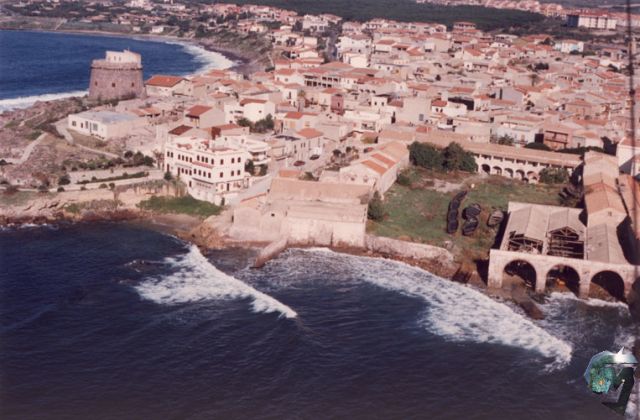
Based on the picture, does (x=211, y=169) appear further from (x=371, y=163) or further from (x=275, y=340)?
(x=275, y=340)

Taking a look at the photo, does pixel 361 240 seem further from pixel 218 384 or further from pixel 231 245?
pixel 218 384

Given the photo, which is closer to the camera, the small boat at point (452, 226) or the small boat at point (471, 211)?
the small boat at point (452, 226)

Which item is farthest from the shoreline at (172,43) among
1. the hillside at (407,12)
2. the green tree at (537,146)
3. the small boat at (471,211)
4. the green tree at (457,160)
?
the small boat at (471,211)

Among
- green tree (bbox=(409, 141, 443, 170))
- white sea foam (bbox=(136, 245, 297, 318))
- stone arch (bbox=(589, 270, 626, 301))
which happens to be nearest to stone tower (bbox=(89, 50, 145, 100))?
green tree (bbox=(409, 141, 443, 170))

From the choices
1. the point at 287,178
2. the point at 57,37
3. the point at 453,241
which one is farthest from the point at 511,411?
the point at 57,37

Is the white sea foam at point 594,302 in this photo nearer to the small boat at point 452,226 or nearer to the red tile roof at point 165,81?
the small boat at point 452,226

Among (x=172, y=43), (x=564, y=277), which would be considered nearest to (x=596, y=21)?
(x=172, y=43)
